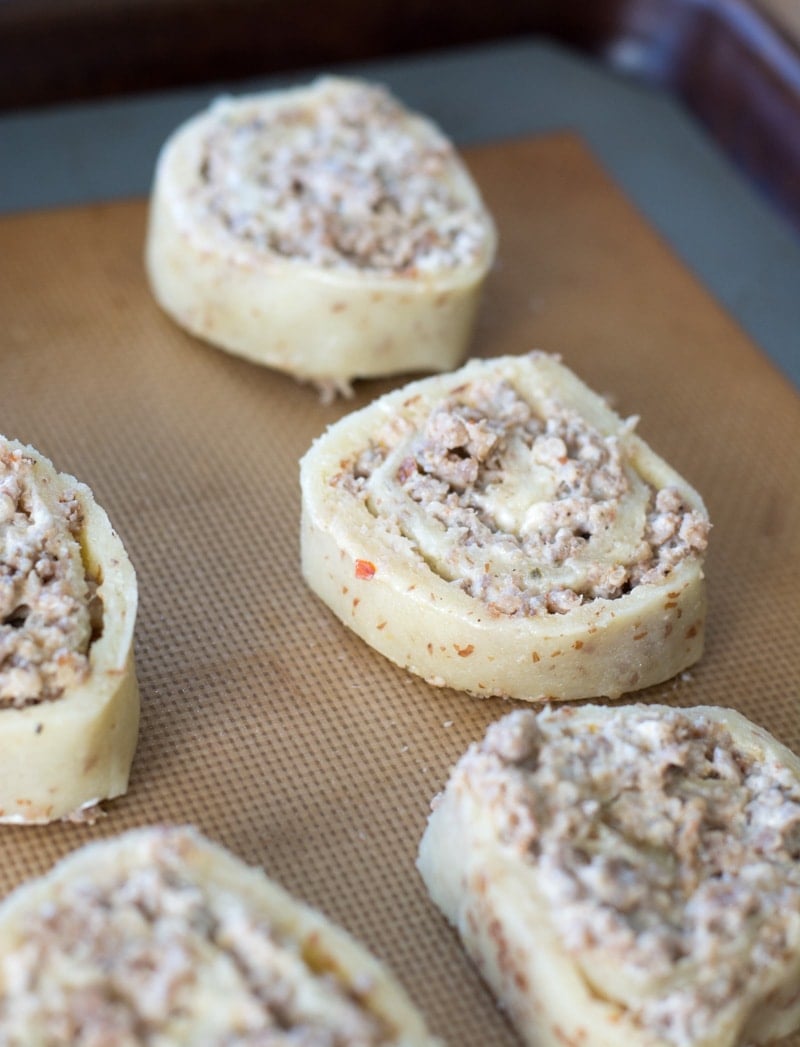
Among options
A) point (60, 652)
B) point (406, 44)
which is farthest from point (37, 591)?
point (406, 44)

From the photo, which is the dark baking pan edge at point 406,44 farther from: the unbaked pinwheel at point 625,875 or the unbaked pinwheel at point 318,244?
the unbaked pinwheel at point 625,875

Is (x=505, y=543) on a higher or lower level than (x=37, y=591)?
higher

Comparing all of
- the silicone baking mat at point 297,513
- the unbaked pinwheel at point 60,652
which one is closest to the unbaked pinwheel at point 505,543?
the silicone baking mat at point 297,513

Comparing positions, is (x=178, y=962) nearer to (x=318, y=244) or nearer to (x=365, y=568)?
(x=365, y=568)

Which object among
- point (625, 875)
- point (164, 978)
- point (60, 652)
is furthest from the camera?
point (60, 652)

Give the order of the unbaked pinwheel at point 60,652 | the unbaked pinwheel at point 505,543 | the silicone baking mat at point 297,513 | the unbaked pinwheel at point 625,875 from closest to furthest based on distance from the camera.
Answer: the unbaked pinwheel at point 625,875
the unbaked pinwheel at point 60,652
the silicone baking mat at point 297,513
the unbaked pinwheel at point 505,543

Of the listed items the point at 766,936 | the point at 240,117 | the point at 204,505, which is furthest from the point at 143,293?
the point at 766,936
